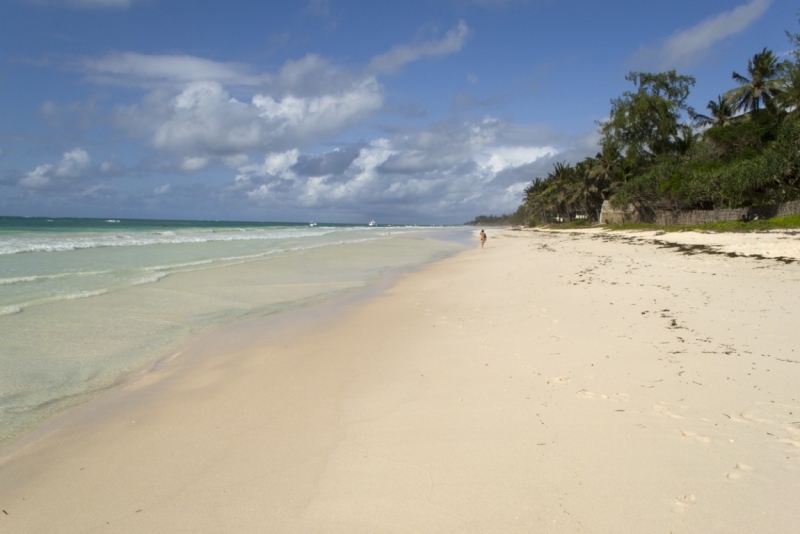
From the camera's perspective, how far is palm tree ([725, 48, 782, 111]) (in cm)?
4809

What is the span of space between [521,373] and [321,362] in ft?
8.89

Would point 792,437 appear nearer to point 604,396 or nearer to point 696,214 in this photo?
point 604,396

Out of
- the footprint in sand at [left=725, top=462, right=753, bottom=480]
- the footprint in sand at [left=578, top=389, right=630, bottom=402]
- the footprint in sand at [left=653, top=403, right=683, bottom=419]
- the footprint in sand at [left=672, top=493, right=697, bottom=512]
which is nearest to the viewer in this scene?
the footprint in sand at [left=672, top=493, right=697, bottom=512]

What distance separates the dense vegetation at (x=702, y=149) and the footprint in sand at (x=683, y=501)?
3446 cm

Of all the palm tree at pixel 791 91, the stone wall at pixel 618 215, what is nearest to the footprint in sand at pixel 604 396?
the palm tree at pixel 791 91

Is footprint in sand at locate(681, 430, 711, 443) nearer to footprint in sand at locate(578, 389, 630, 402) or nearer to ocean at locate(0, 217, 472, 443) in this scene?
footprint in sand at locate(578, 389, 630, 402)

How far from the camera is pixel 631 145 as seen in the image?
52.7 m

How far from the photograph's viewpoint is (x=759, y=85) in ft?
161

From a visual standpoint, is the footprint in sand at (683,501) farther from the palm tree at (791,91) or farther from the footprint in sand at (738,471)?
the palm tree at (791,91)

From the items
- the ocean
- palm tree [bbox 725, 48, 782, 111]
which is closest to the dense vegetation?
palm tree [bbox 725, 48, 782, 111]

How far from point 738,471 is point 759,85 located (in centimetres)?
6154

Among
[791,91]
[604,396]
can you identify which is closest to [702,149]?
[791,91]

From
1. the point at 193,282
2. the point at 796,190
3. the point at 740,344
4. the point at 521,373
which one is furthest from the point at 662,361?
the point at 796,190

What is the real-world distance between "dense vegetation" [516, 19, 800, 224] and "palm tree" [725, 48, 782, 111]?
0.09m
